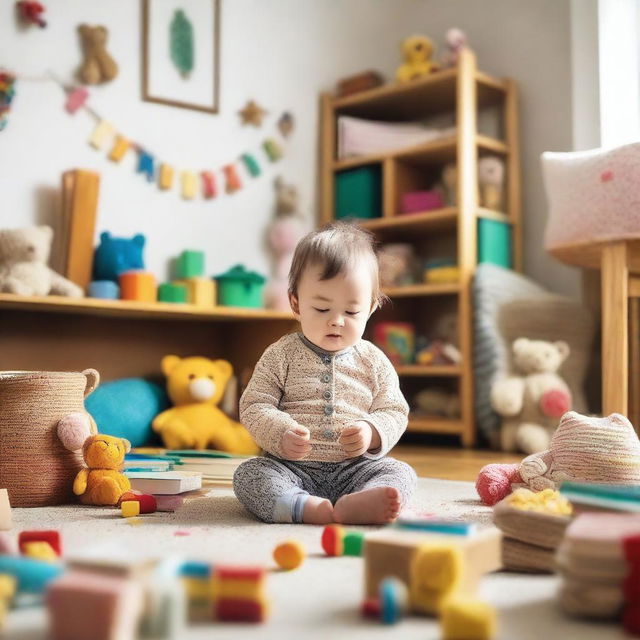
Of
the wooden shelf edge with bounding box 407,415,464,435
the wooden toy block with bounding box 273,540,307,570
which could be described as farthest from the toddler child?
the wooden shelf edge with bounding box 407,415,464,435

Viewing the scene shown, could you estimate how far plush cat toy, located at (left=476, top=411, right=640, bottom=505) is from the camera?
1.29 meters

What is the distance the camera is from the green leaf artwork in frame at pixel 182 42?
2.74m

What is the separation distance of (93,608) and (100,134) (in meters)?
2.14

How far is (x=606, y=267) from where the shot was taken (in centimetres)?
194

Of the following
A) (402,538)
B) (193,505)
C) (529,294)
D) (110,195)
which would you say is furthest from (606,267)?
(110,195)

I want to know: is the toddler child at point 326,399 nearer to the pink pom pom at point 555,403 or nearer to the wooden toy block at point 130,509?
the wooden toy block at point 130,509

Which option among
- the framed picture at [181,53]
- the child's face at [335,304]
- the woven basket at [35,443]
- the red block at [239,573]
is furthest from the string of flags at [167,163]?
the red block at [239,573]

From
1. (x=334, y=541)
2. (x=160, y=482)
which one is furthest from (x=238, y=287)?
(x=334, y=541)

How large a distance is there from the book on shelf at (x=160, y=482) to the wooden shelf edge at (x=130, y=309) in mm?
780

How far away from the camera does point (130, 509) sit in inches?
50.1

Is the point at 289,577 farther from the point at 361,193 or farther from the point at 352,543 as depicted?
the point at 361,193

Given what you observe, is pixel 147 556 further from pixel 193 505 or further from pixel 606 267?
pixel 606 267

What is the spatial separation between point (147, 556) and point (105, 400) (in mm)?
1631

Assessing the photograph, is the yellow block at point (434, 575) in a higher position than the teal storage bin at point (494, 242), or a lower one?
lower
